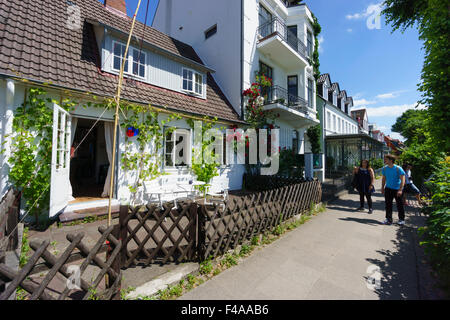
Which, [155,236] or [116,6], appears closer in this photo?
[155,236]

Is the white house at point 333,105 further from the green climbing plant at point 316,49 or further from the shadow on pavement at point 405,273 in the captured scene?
the shadow on pavement at point 405,273

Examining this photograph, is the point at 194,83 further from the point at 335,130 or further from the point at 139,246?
the point at 335,130

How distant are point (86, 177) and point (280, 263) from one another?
10.6 meters

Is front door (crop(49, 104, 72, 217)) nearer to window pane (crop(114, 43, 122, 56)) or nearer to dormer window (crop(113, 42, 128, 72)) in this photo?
dormer window (crop(113, 42, 128, 72))

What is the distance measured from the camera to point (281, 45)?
35.3ft

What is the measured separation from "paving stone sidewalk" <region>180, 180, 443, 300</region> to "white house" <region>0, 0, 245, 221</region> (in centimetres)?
364

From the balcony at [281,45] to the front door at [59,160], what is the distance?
32.7 ft

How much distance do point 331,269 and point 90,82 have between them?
7.42 metres

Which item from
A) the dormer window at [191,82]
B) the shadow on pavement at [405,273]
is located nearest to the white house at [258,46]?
the dormer window at [191,82]

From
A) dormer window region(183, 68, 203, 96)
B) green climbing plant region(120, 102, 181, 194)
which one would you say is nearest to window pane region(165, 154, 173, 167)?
green climbing plant region(120, 102, 181, 194)

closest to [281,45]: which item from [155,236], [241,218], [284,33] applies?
[284,33]

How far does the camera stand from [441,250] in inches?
115

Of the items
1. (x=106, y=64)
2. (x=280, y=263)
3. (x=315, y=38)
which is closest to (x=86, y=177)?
(x=106, y=64)
